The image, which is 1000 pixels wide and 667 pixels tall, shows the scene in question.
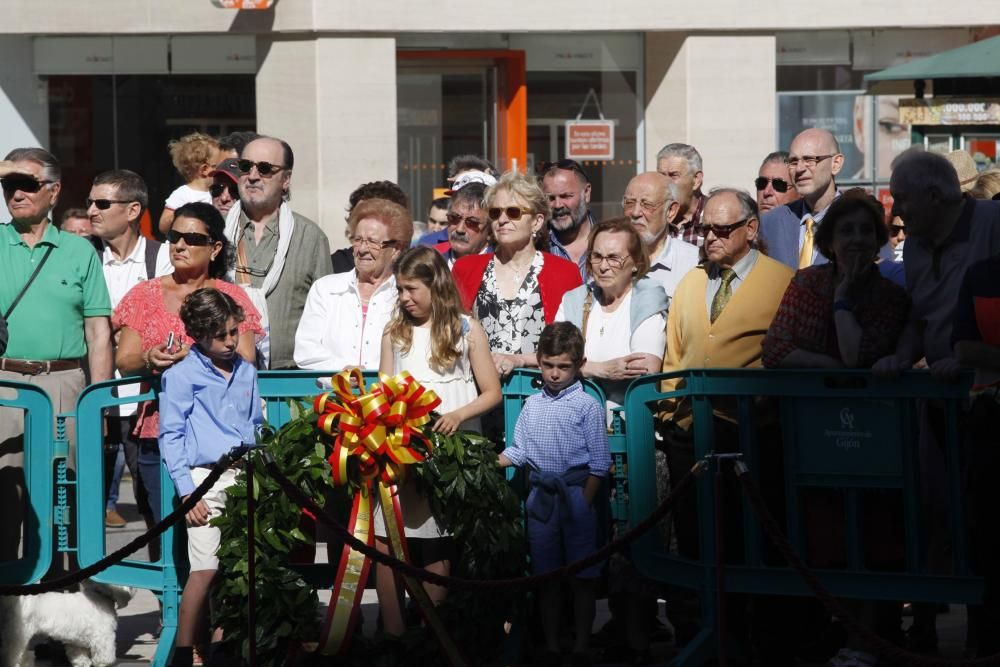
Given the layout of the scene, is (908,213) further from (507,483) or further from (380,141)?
(380,141)

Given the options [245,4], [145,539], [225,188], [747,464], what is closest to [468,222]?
[225,188]

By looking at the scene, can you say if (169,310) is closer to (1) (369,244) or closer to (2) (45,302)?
(2) (45,302)

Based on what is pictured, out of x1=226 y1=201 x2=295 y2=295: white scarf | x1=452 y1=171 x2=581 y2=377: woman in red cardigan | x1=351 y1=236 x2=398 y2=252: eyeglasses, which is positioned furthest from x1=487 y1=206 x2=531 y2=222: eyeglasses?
x1=226 y1=201 x2=295 y2=295: white scarf

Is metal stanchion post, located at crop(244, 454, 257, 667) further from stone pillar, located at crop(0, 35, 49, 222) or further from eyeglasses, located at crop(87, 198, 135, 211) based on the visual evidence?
stone pillar, located at crop(0, 35, 49, 222)

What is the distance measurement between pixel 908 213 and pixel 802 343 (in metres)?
0.76

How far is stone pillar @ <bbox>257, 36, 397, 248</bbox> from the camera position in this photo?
1566 centimetres

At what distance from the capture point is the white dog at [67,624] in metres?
7.23

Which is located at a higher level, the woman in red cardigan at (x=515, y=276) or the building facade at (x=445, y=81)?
the building facade at (x=445, y=81)

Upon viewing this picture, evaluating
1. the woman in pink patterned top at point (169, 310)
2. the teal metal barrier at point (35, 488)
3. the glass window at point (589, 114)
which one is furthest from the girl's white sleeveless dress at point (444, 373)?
the glass window at point (589, 114)

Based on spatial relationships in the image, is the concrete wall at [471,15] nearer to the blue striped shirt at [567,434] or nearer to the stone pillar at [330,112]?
the stone pillar at [330,112]

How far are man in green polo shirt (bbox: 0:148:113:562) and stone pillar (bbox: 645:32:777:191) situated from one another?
9.33 metres

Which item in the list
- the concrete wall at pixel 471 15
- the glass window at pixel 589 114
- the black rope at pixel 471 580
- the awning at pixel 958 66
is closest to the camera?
the black rope at pixel 471 580

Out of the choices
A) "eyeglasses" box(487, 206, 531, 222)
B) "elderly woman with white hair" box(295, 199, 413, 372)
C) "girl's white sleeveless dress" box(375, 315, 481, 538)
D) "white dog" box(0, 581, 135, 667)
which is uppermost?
"eyeglasses" box(487, 206, 531, 222)

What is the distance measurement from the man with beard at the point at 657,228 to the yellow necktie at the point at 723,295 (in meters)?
1.24
